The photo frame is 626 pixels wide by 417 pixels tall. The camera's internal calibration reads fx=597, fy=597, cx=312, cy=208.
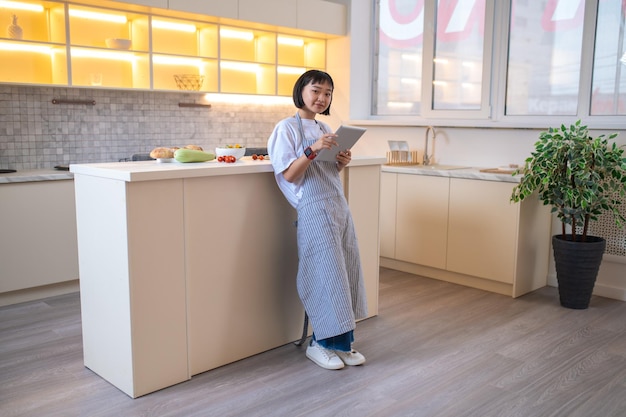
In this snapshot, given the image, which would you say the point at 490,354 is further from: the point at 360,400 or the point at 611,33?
the point at 611,33

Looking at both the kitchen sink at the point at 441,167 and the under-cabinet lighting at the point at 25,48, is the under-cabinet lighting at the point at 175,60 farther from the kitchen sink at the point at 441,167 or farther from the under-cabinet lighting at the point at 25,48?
the kitchen sink at the point at 441,167

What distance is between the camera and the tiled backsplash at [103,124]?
14.6 ft

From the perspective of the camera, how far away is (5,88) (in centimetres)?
437

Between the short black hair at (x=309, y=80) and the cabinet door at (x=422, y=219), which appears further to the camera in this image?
the cabinet door at (x=422, y=219)

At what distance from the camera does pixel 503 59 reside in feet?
15.7

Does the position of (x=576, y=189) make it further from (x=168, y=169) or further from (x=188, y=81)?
(x=188, y=81)

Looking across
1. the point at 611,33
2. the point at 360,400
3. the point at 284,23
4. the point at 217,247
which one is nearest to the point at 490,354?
the point at 360,400

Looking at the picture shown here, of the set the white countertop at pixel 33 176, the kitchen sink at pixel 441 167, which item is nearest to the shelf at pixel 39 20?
the white countertop at pixel 33 176

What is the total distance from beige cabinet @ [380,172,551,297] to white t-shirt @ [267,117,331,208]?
5.85 ft

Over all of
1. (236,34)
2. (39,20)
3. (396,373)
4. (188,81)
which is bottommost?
(396,373)

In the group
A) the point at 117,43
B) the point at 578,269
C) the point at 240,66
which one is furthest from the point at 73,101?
the point at 578,269

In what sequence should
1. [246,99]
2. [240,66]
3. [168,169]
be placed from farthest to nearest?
[246,99], [240,66], [168,169]

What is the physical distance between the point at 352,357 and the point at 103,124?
3.05m

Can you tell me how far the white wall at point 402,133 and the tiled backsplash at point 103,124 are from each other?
0.98 metres
